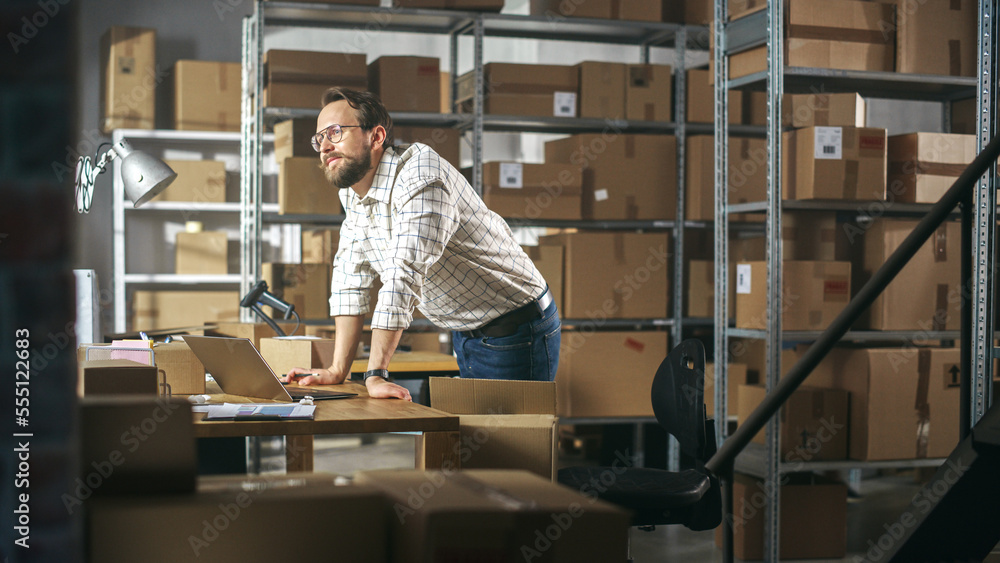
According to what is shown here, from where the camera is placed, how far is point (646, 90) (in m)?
4.38

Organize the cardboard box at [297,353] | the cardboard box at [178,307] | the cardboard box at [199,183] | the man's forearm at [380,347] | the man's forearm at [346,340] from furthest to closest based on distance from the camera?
the cardboard box at [199,183] < the cardboard box at [178,307] < the cardboard box at [297,353] < the man's forearm at [346,340] < the man's forearm at [380,347]

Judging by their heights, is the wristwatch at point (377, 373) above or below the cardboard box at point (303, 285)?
below

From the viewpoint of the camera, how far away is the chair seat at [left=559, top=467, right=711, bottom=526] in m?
2.14

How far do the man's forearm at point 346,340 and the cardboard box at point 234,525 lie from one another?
1.39 m

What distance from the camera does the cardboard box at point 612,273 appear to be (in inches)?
167

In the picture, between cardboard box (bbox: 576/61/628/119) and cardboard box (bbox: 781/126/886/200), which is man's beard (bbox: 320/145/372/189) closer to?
cardboard box (bbox: 781/126/886/200)

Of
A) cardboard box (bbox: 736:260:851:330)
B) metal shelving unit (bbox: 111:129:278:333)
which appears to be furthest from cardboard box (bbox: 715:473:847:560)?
metal shelving unit (bbox: 111:129:278:333)

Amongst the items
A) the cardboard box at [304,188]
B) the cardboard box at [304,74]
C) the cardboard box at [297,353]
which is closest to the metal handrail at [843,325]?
the cardboard box at [297,353]

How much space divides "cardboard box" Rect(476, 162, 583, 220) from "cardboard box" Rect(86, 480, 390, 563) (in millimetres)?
3211

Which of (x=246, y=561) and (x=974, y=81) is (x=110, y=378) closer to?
(x=246, y=561)

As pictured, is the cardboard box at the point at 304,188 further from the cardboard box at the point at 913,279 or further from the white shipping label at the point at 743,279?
the cardboard box at the point at 913,279

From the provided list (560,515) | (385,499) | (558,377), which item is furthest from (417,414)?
(558,377)

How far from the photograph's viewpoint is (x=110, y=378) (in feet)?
5.36

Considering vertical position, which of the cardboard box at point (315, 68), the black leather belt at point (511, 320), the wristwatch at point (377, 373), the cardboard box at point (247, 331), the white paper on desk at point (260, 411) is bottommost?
the white paper on desk at point (260, 411)
